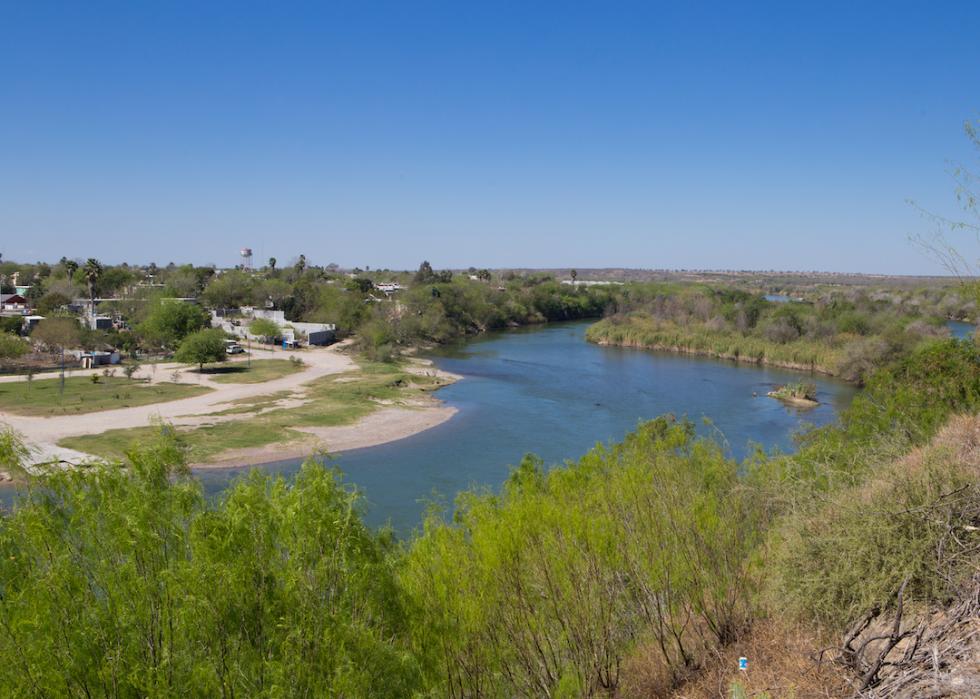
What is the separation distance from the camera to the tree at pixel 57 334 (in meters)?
54.7

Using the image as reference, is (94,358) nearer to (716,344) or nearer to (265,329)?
(265,329)

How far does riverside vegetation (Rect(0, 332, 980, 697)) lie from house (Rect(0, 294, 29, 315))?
74.8m

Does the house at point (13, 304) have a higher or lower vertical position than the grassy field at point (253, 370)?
higher

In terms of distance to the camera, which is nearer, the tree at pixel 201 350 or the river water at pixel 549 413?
the river water at pixel 549 413

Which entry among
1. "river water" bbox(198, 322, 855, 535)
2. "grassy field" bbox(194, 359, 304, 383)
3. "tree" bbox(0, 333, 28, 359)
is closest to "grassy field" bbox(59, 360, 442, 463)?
"river water" bbox(198, 322, 855, 535)

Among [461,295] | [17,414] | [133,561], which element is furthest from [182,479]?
[461,295]

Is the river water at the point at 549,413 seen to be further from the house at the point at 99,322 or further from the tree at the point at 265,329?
the house at the point at 99,322

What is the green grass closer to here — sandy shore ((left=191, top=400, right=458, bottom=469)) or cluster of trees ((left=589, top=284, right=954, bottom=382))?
sandy shore ((left=191, top=400, right=458, bottom=469))

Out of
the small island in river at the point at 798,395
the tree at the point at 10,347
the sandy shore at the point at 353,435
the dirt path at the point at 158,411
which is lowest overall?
the sandy shore at the point at 353,435

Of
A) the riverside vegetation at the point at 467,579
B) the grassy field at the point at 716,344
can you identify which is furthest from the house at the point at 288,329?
the riverside vegetation at the point at 467,579

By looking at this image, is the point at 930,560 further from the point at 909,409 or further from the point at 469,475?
the point at 469,475

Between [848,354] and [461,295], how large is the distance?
172ft

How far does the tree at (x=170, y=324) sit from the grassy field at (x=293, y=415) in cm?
1723

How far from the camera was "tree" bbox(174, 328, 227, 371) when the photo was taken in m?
53.7
